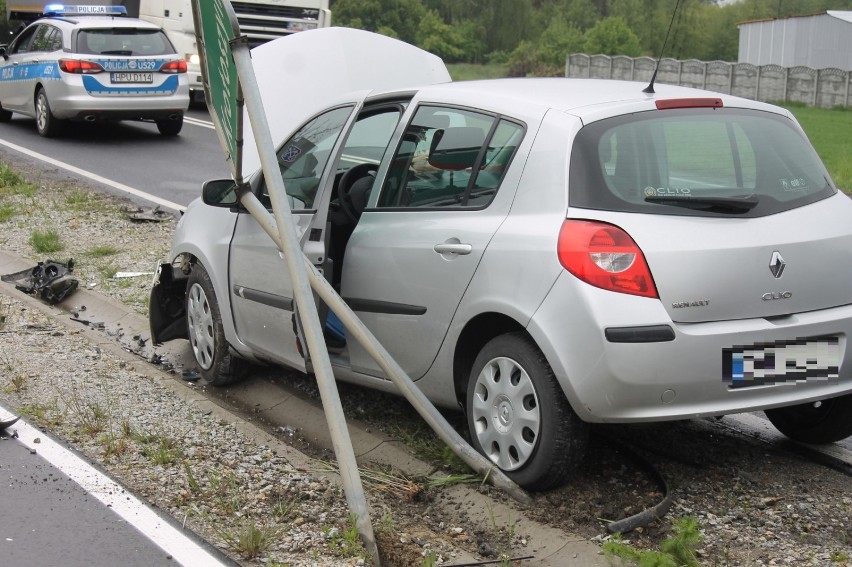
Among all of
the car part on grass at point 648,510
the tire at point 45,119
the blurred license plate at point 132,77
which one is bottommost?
the tire at point 45,119

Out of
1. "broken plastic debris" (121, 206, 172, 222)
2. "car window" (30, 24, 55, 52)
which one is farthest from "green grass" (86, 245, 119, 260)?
"car window" (30, 24, 55, 52)

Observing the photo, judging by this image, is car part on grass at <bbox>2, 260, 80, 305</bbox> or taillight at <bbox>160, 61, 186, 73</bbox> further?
taillight at <bbox>160, 61, 186, 73</bbox>

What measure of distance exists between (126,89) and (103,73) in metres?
0.39

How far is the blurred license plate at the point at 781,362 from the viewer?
452 cm

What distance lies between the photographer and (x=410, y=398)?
502cm

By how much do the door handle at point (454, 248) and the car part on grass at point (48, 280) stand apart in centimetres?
440

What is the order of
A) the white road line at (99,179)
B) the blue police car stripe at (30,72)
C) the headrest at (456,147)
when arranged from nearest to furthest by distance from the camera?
the headrest at (456,147)
the white road line at (99,179)
the blue police car stripe at (30,72)

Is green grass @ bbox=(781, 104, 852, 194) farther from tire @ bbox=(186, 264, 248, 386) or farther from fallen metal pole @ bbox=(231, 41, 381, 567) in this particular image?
fallen metal pole @ bbox=(231, 41, 381, 567)

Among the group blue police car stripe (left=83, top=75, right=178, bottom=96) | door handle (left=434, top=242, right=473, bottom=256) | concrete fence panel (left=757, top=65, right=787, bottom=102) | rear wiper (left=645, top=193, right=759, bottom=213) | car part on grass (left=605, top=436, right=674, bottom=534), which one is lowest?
concrete fence panel (left=757, top=65, right=787, bottom=102)

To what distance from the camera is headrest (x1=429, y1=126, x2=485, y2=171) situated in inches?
202

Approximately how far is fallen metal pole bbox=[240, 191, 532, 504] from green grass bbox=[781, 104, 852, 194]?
18.1 feet

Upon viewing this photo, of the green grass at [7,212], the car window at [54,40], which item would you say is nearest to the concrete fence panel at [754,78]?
the car window at [54,40]

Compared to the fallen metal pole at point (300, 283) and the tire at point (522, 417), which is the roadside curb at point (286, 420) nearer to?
the tire at point (522, 417)

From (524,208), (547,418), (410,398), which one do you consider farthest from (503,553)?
(524,208)
